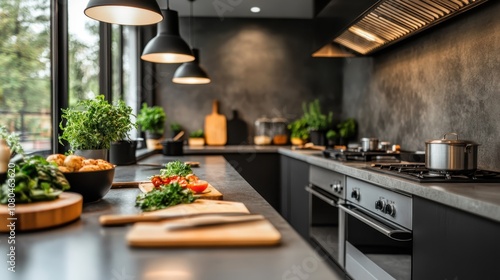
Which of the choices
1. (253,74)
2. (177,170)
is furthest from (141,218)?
(253,74)

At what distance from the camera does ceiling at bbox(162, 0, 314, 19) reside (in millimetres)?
4422

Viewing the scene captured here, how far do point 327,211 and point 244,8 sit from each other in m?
2.61

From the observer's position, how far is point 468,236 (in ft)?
4.53

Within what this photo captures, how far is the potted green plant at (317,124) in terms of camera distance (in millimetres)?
4598

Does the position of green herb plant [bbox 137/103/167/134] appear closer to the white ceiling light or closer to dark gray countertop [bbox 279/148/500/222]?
the white ceiling light

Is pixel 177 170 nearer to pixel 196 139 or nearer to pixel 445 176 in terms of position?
pixel 445 176

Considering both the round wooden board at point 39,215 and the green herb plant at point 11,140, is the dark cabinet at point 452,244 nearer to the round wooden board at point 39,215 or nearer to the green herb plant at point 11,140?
the round wooden board at point 39,215

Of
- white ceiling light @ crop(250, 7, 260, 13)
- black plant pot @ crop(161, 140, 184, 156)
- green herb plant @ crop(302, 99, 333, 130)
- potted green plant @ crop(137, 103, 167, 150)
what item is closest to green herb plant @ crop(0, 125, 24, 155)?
black plant pot @ crop(161, 140, 184, 156)

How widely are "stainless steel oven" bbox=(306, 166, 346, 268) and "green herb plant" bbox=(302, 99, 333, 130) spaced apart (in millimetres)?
1313

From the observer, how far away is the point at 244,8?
15.3ft

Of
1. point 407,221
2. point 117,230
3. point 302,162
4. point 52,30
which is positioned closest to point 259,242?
point 117,230

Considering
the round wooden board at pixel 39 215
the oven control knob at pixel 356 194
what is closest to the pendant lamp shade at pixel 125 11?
the round wooden board at pixel 39 215

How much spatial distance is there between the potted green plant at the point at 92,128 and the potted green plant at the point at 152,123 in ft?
6.12

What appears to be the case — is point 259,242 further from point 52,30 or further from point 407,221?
point 52,30
